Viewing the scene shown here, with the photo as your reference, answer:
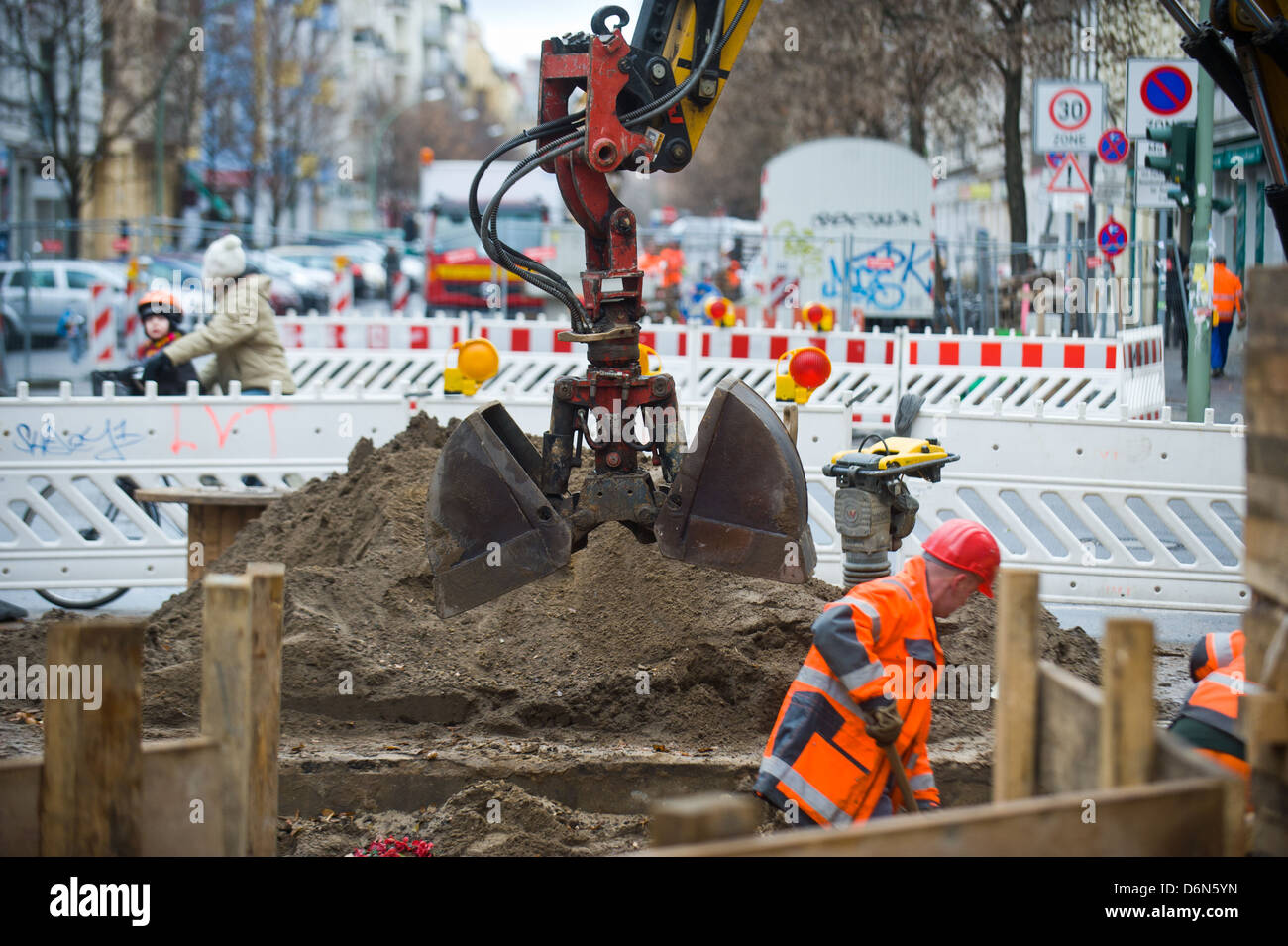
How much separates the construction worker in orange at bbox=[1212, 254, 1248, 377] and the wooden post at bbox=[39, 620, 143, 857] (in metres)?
20.2

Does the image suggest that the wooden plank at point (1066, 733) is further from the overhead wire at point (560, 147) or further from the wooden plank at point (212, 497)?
the wooden plank at point (212, 497)

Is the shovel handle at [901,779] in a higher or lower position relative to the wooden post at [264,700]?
lower

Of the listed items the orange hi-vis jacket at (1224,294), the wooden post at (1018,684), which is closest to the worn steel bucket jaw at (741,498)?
the wooden post at (1018,684)

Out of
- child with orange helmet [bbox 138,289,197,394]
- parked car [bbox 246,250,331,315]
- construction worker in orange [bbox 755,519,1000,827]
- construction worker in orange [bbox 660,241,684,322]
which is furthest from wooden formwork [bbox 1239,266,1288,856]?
parked car [bbox 246,250,331,315]

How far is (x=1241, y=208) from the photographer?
27.7 metres

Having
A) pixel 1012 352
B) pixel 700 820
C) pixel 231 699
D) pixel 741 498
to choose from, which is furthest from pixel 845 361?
pixel 700 820

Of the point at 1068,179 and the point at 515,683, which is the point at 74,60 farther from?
the point at 515,683

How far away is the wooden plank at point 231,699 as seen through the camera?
267cm

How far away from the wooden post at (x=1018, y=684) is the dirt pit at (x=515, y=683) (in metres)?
2.96

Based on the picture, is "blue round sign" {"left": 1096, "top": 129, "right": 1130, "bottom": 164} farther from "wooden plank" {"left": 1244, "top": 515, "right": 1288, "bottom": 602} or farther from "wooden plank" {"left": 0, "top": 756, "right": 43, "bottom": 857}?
"wooden plank" {"left": 0, "top": 756, "right": 43, "bottom": 857}
